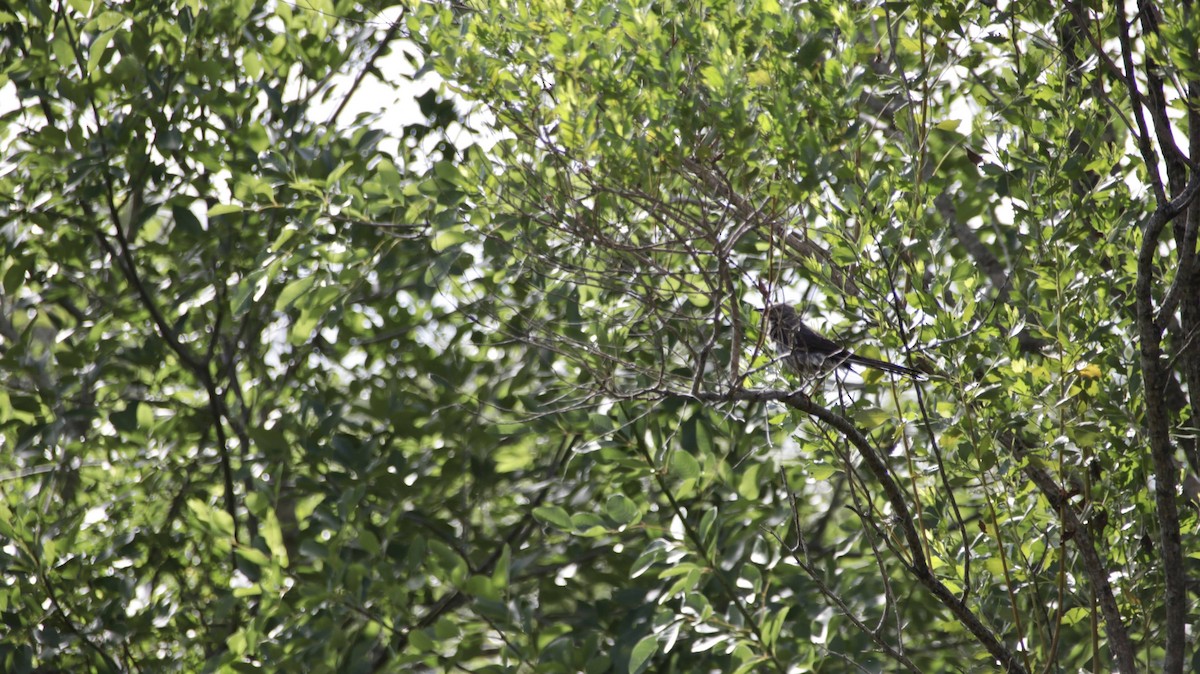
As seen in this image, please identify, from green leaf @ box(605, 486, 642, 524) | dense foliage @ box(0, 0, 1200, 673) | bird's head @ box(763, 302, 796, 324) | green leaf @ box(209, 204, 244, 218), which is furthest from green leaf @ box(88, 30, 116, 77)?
bird's head @ box(763, 302, 796, 324)

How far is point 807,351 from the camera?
3.09 meters

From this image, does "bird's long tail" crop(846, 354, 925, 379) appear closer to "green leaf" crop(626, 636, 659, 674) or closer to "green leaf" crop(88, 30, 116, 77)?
"green leaf" crop(626, 636, 659, 674)

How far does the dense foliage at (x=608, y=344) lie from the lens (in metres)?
2.67

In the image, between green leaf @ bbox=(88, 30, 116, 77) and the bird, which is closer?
the bird

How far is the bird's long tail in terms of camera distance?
2.71m

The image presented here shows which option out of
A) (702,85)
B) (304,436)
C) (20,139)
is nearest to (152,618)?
(304,436)

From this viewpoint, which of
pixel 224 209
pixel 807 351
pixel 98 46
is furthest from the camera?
pixel 98 46

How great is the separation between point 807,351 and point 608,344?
68cm

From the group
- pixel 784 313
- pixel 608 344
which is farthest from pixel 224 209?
pixel 784 313

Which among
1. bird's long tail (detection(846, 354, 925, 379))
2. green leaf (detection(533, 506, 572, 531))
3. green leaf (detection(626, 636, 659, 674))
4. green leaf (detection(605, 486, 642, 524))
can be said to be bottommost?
green leaf (detection(626, 636, 659, 674))

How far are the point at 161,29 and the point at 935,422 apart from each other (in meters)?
3.45

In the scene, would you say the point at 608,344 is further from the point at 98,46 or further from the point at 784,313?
the point at 98,46

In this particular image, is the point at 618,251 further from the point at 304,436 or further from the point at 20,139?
the point at 20,139

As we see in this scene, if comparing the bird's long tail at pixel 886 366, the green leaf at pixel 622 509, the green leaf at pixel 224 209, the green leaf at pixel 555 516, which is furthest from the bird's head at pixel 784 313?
the green leaf at pixel 224 209
